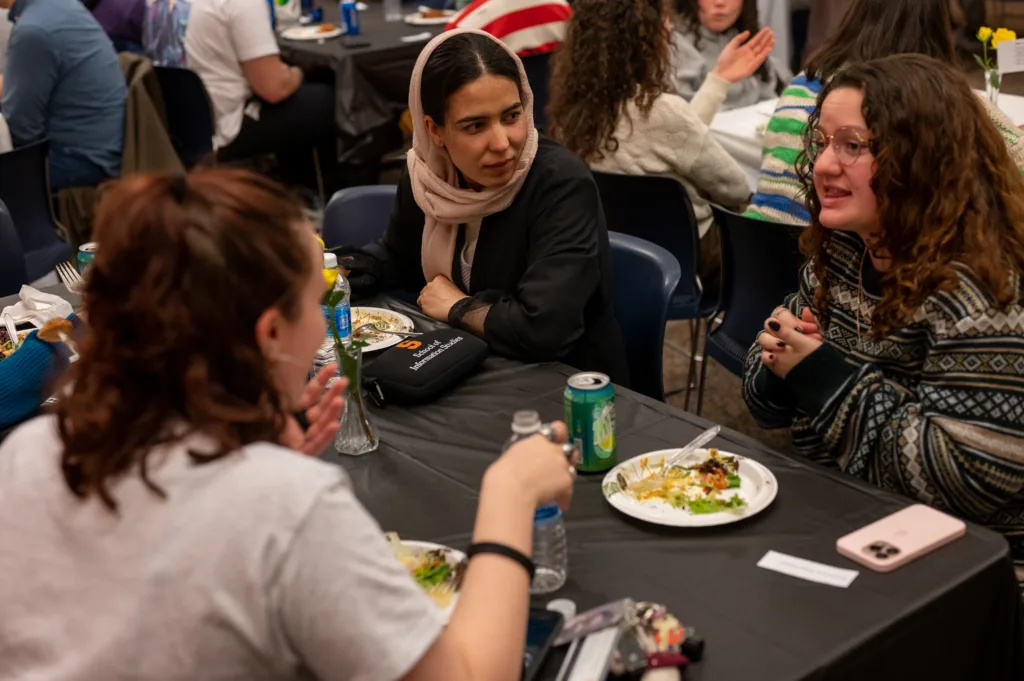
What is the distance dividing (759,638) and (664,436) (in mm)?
553

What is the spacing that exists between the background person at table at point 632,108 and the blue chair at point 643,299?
699 millimetres

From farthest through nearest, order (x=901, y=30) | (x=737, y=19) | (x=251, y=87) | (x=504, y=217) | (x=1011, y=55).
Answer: (x=251, y=87)
(x=737, y=19)
(x=1011, y=55)
(x=901, y=30)
(x=504, y=217)

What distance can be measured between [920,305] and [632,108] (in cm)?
159

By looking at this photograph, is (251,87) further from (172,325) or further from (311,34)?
(172,325)

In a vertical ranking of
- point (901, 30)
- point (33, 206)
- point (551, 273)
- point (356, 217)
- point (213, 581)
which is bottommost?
point (33, 206)

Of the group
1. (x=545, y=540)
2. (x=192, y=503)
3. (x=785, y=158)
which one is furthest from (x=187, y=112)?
(x=192, y=503)

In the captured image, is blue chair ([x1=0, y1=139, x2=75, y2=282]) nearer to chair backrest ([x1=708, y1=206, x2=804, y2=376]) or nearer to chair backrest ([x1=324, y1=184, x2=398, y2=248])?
chair backrest ([x1=324, y1=184, x2=398, y2=248])

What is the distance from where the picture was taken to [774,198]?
2930 millimetres

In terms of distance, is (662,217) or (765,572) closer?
(765,572)

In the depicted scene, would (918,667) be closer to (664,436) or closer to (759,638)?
(759,638)

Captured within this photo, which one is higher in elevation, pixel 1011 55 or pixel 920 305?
pixel 1011 55

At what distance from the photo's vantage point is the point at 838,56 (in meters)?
2.92

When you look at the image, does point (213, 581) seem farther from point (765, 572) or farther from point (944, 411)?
point (944, 411)

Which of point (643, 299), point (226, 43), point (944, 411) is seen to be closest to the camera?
point (944, 411)
